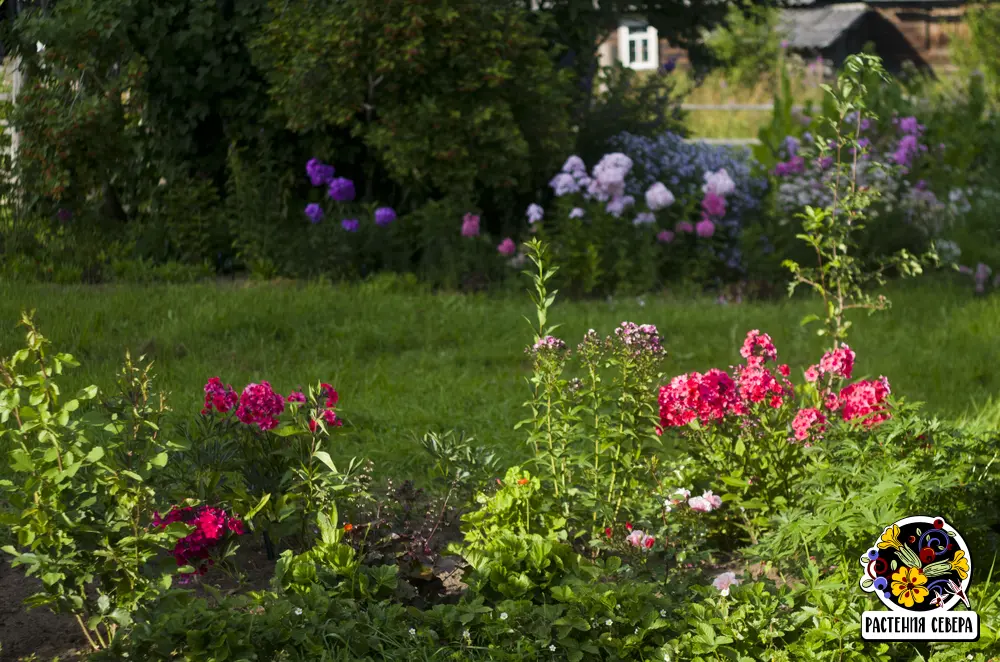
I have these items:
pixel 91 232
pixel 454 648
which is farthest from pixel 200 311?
pixel 454 648

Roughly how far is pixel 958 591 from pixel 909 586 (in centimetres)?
16

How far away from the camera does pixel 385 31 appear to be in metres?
7.91

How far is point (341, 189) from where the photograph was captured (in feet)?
27.1

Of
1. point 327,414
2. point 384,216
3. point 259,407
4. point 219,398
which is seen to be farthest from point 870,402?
point 384,216

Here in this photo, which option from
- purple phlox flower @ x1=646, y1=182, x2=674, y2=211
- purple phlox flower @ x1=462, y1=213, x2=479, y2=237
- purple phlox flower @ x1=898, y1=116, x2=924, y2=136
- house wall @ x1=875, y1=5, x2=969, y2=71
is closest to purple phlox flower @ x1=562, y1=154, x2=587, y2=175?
purple phlox flower @ x1=646, y1=182, x2=674, y2=211

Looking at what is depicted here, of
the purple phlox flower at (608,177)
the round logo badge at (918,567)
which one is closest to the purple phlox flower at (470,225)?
the purple phlox flower at (608,177)

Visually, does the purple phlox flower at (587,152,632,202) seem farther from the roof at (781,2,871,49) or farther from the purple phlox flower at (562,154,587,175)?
the roof at (781,2,871,49)

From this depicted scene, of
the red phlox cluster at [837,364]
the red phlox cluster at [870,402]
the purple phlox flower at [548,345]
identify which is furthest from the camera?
the red phlox cluster at [837,364]

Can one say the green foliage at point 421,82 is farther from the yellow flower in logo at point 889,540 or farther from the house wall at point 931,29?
the house wall at point 931,29

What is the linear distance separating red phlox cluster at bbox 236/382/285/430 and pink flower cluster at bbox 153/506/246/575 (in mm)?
306

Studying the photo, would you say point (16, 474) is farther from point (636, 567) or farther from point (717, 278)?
point (717, 278)

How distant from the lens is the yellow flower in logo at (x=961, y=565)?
327cm

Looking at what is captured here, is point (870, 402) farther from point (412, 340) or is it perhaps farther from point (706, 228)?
point (706, 228)

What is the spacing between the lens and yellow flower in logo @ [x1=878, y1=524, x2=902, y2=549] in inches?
128
